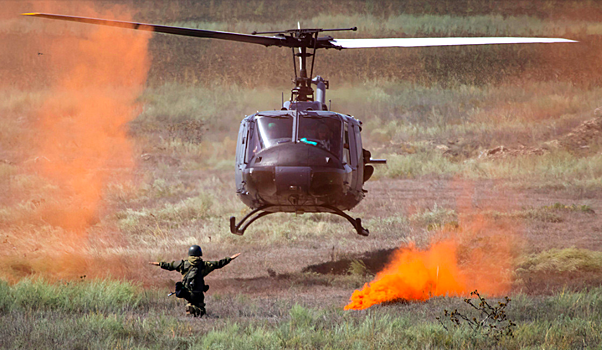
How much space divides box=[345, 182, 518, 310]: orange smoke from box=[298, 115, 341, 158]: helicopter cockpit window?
263 cm

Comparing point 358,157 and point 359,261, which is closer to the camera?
point 358,157

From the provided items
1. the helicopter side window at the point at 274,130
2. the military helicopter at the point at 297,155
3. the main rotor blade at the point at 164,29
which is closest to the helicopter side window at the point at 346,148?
the military helicopter at the point at 297,155

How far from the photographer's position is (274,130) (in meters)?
12.6

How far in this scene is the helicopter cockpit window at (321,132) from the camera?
12438 mm

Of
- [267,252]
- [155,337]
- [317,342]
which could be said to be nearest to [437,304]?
[317,342]

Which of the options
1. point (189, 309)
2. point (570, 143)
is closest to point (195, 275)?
point (189, 309)

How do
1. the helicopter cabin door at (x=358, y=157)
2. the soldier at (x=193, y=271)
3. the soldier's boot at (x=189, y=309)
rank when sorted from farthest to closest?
the helicopter cabin door at (x=358, y=157)
the soldier's boot at (x=189, y=309)
the soldier at (x=193, y=271)

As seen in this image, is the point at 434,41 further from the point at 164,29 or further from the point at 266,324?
the point at 266,324

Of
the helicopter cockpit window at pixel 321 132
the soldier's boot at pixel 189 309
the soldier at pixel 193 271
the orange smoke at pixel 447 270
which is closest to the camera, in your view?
the soldier at pixel 193 271

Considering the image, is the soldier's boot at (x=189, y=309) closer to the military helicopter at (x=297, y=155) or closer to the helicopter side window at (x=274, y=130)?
the military helicopter at (x=297, y=155)

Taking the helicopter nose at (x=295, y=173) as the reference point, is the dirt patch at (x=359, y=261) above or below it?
below

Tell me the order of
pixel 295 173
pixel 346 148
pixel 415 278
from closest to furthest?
pixel 295 173 < pixel 346 148 < pixel 415 278

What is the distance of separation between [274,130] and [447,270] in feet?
18.9

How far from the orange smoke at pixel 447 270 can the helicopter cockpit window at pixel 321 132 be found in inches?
103
